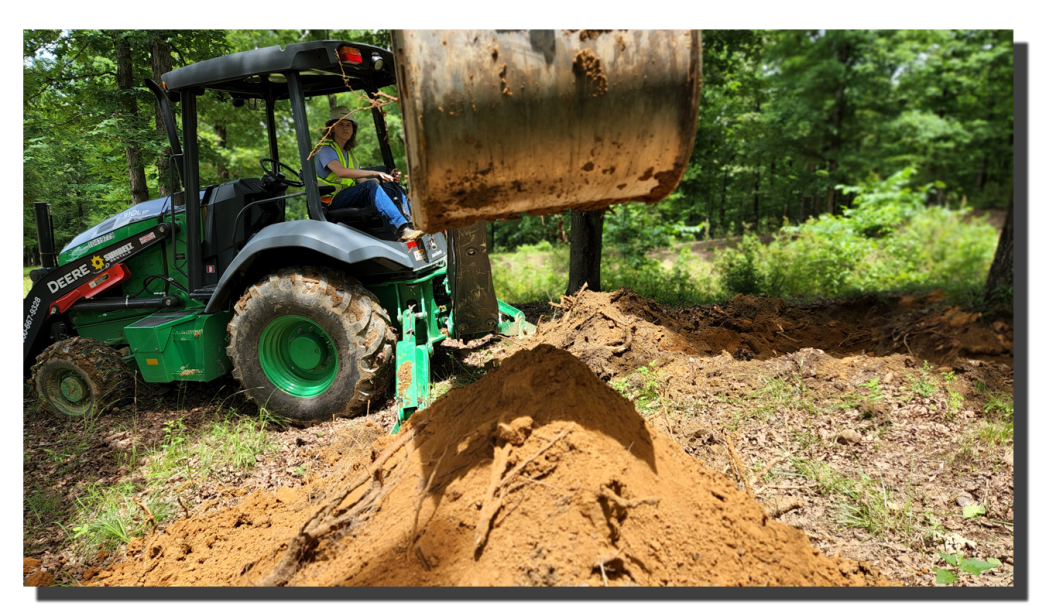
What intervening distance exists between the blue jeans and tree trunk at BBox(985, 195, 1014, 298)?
18.4 ft

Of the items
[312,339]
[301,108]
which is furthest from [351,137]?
[312,339]

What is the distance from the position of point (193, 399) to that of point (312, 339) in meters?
1.54

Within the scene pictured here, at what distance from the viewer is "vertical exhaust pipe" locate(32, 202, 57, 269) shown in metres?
5.11

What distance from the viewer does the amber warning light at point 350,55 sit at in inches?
161

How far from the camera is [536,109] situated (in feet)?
7.07

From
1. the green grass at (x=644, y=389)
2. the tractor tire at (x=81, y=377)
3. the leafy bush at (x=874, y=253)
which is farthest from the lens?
the leafy bush at (x=874, y=253)

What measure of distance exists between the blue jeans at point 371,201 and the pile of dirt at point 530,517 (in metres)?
2.22

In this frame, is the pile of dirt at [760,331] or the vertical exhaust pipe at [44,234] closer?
the pile of dirt at [760,331]

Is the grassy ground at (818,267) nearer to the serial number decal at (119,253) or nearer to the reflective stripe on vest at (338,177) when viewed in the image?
the reflective stripe on vest at (338,177)

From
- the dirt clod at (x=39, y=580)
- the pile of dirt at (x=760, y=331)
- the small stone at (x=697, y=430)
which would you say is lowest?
the dirt clod at (x=39, y=580)

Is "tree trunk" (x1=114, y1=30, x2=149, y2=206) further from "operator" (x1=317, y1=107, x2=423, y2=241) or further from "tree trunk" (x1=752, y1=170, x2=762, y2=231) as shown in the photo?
"tree trunk" (x1=752, y1=170, x2=762, y2=231)

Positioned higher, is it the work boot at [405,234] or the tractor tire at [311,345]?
the work boot at [405,234]

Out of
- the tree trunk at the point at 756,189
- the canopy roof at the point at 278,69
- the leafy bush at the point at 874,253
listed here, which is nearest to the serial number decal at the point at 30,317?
the canopy roof at the point at 278,69

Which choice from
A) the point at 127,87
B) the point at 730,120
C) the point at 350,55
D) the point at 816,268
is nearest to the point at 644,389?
the point at 350,55
